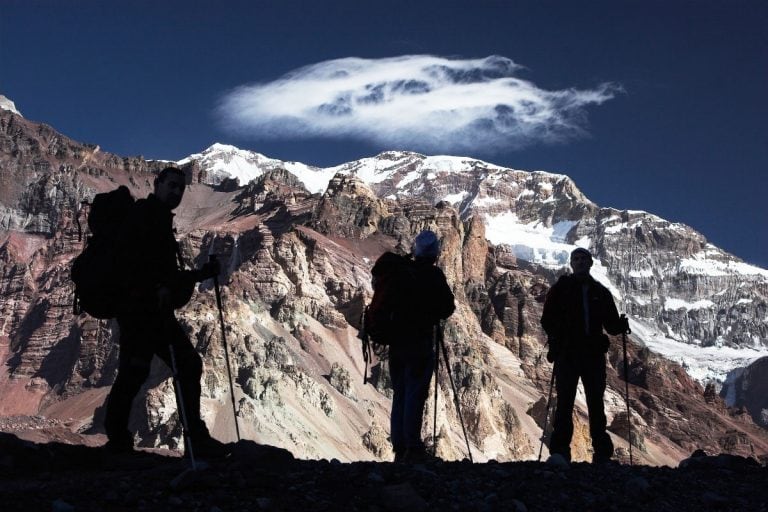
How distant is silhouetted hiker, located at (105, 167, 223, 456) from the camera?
773 cm

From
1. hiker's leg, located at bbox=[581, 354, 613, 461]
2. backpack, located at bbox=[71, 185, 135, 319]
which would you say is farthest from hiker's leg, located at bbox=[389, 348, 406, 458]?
backpack, located at bbox=[71, 185, 135, 319]

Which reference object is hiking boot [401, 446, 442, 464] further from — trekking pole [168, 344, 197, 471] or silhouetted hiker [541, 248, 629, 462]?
trekking pole [168, 344, 197, 471]

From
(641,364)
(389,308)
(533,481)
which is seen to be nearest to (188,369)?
(389,308)

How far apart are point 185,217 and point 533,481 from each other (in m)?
187

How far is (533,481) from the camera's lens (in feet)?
A: 24.5

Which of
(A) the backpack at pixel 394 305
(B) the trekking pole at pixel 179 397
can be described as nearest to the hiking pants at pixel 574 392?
(A) the backpack at pixel 394 305

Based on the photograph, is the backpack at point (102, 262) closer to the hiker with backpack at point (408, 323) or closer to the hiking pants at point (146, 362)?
the hiking pants at point (146, 362)

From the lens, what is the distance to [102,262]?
7664 mm

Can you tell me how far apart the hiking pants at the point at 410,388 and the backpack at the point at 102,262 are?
2.92 metres

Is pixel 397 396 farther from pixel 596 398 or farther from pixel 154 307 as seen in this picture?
pixel 154 307

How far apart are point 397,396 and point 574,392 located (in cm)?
216

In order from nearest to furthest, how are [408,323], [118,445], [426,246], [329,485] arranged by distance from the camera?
1. [329,485]
2. [118,445]
3. [408,323]
4. [426,246]

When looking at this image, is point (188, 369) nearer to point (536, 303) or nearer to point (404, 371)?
point (404, 371)

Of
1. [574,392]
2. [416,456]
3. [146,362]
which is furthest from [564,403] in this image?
[146,362]
